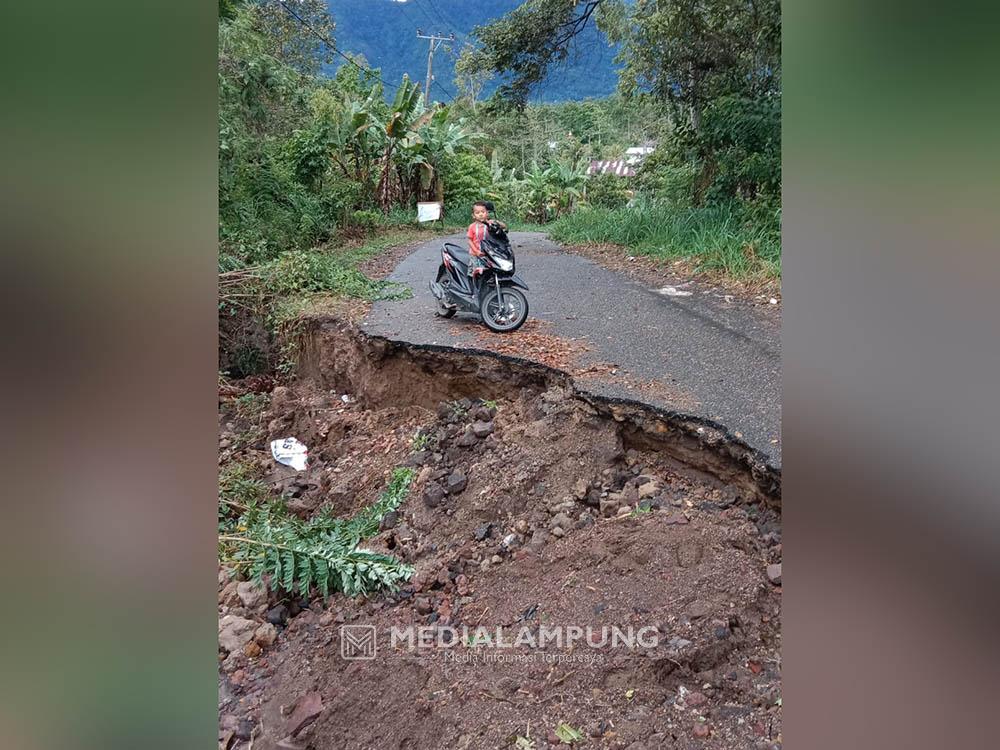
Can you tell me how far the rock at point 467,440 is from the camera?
6.59 ft

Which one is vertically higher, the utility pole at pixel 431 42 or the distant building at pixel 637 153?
the utility pole at pixel 431 42

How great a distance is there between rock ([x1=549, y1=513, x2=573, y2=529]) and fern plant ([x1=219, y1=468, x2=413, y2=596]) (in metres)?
0.40

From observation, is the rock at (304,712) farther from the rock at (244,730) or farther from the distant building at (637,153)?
the distant building at (637,153)

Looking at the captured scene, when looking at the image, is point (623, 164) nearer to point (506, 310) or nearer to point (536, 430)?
point (506, 310)

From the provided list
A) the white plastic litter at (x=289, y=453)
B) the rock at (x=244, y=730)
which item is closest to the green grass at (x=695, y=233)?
the white plastic litter at (x=289, y=453)

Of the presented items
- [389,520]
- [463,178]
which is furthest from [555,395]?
[463,178]

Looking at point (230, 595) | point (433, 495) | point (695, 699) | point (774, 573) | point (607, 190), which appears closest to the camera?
point (695, 699)

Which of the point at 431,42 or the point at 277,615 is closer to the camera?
the point at 277,615

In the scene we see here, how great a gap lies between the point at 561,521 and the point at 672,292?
73cm

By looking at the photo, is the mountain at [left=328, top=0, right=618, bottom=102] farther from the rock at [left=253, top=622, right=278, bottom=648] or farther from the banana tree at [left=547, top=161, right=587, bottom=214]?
the rock at [left=253, top=622, right=278, bottom=648]

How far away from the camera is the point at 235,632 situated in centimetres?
181

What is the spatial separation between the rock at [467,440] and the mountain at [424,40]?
1010 mm
